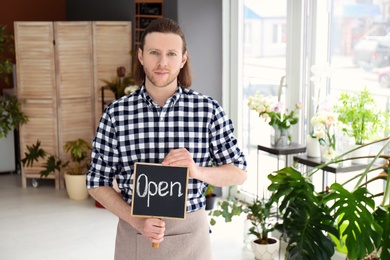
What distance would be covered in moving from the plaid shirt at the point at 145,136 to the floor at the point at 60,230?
2.89 metres

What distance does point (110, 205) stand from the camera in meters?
2.27

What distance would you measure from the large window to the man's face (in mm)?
2739

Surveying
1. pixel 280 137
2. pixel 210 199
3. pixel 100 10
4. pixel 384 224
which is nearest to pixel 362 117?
pixel 280 137

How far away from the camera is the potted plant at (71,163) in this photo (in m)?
6.67

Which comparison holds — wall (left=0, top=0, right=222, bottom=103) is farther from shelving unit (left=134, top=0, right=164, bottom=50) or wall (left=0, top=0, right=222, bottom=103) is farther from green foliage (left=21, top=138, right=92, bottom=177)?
green foliage (left=21, top=138, right=92, bottom=177)

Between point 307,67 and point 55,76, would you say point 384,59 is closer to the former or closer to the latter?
point 307,67

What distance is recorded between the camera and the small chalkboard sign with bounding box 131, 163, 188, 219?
213 centimetres

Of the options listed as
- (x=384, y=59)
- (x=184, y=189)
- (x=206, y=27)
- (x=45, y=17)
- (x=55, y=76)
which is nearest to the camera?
(x=184, y=189)

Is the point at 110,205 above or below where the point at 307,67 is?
below

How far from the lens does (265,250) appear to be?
4.92 meters

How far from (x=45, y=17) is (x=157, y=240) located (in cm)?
702

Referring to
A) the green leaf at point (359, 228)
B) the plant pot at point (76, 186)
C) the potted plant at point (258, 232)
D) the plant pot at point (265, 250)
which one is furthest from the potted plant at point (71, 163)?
the green leaf at point (359, 228)

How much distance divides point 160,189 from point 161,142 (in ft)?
0.66

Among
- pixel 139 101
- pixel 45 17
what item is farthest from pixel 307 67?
pixel 45 17
